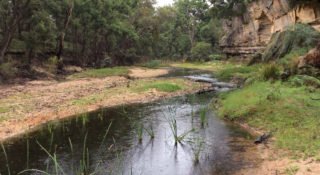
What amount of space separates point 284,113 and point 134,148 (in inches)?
217

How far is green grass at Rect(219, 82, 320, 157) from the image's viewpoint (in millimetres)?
6887

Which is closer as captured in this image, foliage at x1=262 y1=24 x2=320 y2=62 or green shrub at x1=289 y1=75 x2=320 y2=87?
green shrub at x1=289 y1=75 x2=320 y2=87

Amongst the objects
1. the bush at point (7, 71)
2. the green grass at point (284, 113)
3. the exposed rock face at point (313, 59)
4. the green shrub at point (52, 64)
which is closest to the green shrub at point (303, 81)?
the green grass at point (284, 113)

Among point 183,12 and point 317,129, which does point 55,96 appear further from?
point 183,12

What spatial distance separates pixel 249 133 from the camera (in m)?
8.69

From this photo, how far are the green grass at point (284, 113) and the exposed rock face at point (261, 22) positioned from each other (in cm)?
1187

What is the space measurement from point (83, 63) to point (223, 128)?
3113 centimetres

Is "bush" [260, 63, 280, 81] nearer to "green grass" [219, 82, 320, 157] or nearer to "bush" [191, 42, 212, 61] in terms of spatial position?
"green grass" [219, 82, 320, 157]

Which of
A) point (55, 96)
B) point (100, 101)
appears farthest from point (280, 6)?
point (55, 96)

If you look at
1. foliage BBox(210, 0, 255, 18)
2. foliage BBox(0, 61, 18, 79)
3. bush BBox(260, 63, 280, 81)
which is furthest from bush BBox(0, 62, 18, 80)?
foliage BBox(210, 0, 255, 18)

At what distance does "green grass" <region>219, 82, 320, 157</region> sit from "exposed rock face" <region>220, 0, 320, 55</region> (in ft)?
38.9

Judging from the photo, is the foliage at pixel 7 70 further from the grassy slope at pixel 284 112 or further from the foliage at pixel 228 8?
the foliage at pixel 228 8

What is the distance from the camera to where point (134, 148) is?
7.79 m

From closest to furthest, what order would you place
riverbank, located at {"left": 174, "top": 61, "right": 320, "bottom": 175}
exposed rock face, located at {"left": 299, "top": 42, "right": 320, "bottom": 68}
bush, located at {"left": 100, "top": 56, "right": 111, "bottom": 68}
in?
riverbank, located at {"left": 174, "top": 61, "right": 320, "bottom": 175}, exposed rock face, located at {"left": 299, "top": 42, "right": 320, "bottom": 68}, bush, located at {"left": 100, "top": 56, "right": 111, "bottom": 68}
